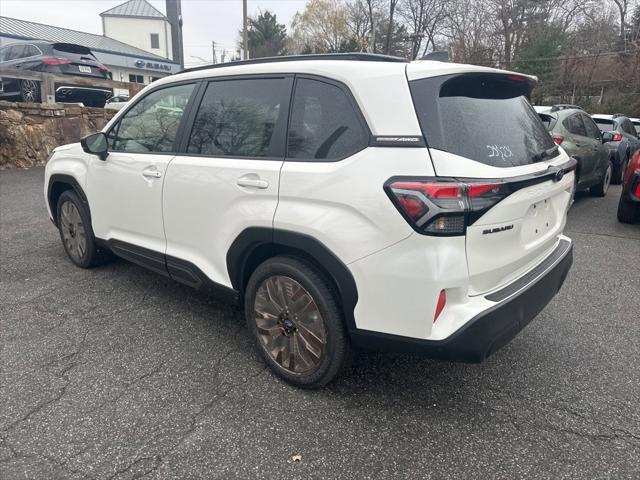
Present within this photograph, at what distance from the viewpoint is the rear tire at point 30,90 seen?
11.5 meters

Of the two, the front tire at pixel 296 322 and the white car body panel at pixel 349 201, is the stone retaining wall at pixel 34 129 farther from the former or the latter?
the white car body panel at pixel 349 201

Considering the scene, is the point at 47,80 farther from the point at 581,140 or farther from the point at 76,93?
the point at 581,140

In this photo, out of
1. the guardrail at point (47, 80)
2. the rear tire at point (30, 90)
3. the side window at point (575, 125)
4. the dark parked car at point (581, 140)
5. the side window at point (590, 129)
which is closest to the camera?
the dark parked car at point (581, 140)

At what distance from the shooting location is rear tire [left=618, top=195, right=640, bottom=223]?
6.44m

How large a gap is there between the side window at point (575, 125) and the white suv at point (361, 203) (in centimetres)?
479

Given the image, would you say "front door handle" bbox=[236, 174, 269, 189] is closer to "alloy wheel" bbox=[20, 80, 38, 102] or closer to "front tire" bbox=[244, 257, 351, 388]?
"front tire" bbox=[244, 257, 351, 388]

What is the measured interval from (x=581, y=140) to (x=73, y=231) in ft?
23.0

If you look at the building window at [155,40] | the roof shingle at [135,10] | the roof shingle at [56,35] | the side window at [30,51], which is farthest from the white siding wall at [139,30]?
the side window at [30,51]

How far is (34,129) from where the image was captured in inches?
415

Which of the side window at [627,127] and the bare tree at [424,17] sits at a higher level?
the bare tree at [424,17]

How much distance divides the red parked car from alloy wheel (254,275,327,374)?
5.42 meters

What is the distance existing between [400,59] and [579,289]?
2.99 metres

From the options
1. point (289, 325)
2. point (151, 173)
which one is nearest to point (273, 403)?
point (289, 325)

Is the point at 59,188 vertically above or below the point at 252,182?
below
